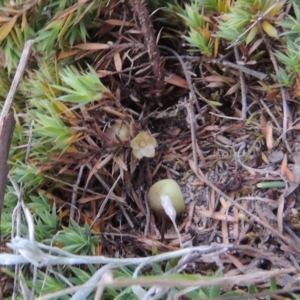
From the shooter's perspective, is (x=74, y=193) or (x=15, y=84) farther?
(x=74, y=193)

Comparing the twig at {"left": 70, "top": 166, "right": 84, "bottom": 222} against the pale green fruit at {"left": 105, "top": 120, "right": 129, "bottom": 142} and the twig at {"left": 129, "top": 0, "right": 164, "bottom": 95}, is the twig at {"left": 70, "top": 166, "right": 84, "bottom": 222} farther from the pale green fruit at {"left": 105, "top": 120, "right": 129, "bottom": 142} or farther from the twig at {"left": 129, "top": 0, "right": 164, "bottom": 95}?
the twig at {"left": 129, "top": 0, "right": 164, "bottom": 95}

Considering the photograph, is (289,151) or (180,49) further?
(180,49)

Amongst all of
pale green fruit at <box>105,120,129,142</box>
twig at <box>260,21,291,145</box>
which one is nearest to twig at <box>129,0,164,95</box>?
pale green fruit at <box>105,120,129,142</box>

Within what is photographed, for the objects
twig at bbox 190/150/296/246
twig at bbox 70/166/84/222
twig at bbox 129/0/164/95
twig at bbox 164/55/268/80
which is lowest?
twig at bbox 190/150/296/246

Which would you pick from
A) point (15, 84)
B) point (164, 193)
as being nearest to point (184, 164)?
point (164, 193)

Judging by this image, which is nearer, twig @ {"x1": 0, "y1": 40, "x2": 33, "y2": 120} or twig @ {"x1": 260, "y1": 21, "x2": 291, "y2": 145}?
twig @ {"x1": 0, "y1": 40, "x2": 33, "y2": 120}

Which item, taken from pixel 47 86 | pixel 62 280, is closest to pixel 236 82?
pixel 47 86

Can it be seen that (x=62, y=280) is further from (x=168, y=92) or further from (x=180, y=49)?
(x=180, y=49)

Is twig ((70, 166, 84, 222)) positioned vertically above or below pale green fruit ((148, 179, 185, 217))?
above

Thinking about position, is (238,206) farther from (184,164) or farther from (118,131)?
(118,131)
